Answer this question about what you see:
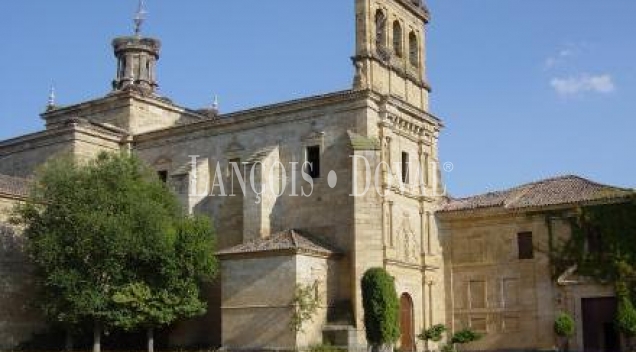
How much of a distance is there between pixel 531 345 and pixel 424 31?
14380mm

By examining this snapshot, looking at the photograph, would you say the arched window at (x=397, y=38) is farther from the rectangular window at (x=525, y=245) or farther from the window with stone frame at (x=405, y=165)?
the rectangular window at (x=525, y=245)

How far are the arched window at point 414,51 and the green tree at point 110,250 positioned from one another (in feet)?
39.0

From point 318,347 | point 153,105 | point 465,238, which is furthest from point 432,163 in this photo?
point 153,105

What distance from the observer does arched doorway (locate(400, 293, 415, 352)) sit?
33.4 meters

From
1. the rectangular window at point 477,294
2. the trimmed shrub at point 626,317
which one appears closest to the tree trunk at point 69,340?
the rectangular window at point 477,294

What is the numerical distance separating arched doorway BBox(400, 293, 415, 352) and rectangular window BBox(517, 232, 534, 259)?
5.00 meters

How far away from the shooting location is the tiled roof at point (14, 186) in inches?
1325

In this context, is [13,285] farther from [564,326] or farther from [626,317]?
[626,317]

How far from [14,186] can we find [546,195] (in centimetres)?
2155

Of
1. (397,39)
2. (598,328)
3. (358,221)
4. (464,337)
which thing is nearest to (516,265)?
(598,328)

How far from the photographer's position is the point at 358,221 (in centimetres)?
3147

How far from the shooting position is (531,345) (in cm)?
3397

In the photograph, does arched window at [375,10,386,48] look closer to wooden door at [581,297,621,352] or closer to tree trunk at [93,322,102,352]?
wooden door at [581,297,621,352]

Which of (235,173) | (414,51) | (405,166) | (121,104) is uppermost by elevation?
(414,51)
